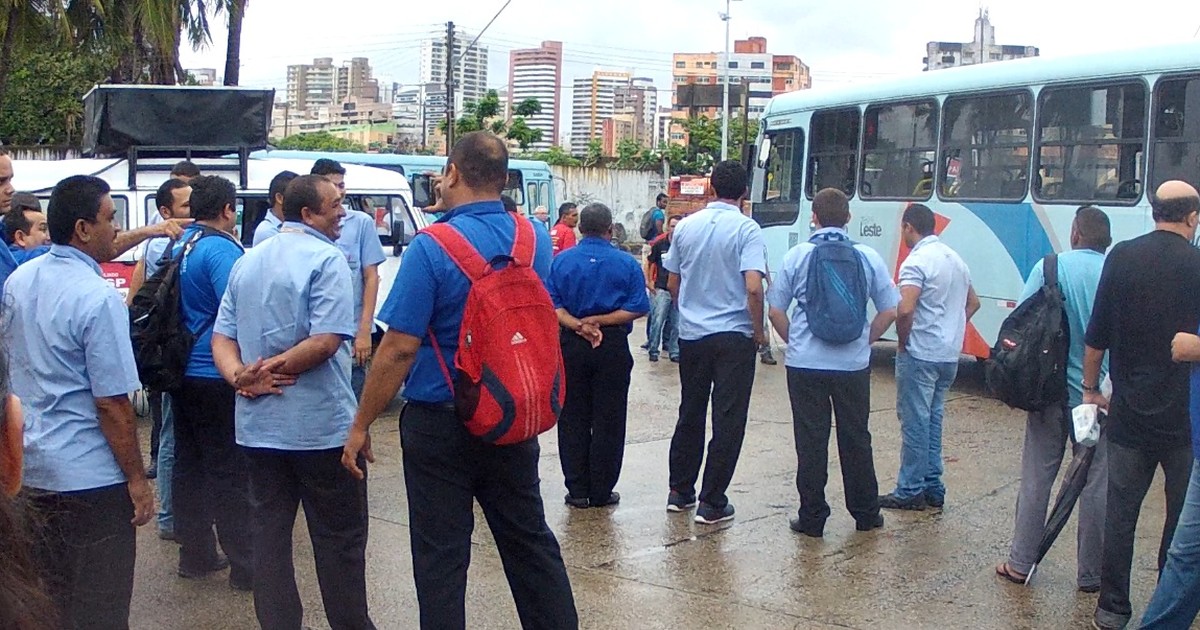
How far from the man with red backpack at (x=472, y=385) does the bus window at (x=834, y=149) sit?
32.9ft

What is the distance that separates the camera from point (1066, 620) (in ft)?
17.8

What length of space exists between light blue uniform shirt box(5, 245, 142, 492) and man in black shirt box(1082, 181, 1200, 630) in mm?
3783

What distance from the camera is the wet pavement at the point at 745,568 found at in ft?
17.8

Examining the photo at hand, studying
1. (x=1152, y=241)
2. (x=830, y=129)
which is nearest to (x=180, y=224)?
(x=1152, y=241)

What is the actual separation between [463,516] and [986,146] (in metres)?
9.13

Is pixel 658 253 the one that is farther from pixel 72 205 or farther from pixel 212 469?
pixel 72 205

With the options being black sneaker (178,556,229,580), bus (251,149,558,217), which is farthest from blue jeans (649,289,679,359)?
black sneaker (178,556,229,580)

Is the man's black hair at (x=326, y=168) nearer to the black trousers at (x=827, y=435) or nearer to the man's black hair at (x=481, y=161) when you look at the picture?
the black trousers at (x=827, y=435)

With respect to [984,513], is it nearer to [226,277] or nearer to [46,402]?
[226,277]

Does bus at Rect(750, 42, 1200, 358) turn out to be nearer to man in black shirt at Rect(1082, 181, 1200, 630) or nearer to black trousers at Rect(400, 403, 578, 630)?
man in black shirt at Rect(1082, 181, 1200, 630)

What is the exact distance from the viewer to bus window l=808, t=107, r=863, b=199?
1381 cm

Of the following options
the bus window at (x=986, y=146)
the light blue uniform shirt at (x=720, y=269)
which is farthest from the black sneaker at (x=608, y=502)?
the bus window at (x=986, y=146)

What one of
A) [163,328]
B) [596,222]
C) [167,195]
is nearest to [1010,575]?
[596,222]

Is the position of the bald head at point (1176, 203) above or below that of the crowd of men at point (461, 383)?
above
